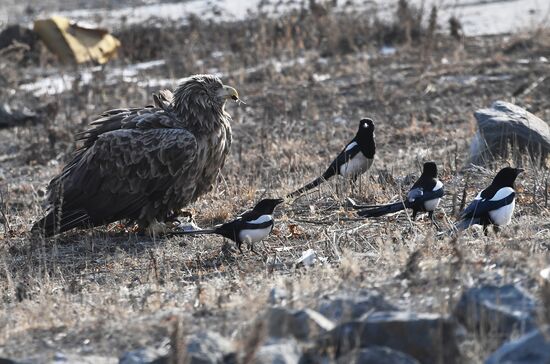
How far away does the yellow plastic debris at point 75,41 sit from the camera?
1780 centimetres

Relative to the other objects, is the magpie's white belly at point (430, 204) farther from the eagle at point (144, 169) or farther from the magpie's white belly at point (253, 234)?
the eagle at point (144, 169)

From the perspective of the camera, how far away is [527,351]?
4867 mm

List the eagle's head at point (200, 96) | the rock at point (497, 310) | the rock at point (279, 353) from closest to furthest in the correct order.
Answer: the rock at point (279, 353), the rock at point (497, 310), the eagle's head at point (200, 96)

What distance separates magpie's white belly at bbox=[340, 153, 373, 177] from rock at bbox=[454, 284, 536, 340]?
4758 mm

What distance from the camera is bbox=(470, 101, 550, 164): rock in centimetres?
1055

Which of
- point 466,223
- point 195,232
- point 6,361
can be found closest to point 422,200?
point 466,223

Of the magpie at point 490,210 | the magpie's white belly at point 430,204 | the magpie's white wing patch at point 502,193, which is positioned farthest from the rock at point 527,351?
the magpie's white belly at point 430,204

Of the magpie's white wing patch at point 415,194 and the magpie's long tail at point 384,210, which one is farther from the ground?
the magpie's white wing patch at point 415,194

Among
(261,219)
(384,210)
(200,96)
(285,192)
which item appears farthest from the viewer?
(285,192)

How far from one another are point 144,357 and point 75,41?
13.4 meters

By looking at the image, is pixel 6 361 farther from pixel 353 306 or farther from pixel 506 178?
pixel 506 178

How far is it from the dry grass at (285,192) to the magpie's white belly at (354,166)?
320 mm

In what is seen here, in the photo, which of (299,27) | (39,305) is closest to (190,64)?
(299,27)

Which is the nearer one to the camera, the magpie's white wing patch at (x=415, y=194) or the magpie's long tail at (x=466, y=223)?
the magpie's long tail at (x=466, y=223)
